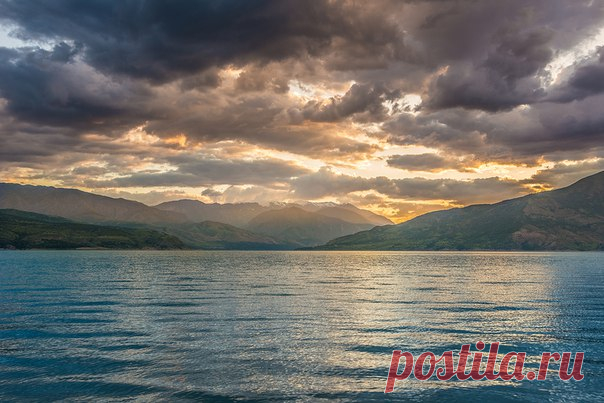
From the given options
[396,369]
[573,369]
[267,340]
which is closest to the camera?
[396,369]

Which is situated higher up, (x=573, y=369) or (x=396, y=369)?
(x=573, y=369)

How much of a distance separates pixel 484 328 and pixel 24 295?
274 feet

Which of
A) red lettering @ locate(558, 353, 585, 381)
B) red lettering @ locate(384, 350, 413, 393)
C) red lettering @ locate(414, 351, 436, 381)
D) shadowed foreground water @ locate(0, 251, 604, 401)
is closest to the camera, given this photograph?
shadowed foreground water @ locate(0, 251, 604, 401)

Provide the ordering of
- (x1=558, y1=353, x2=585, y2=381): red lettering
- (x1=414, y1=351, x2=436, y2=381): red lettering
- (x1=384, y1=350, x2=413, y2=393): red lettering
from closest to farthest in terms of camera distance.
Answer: (x1=384, y1=350, x2=413, y2=393): red lettering < (x1=414, y1=351, x2=436, y2=381): red lettering < (x1=558, y1=353, x2=585, y2=381): red lettering

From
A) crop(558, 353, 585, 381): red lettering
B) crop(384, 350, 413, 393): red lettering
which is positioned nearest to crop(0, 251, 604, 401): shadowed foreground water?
crop(384, 350, 413, 393): red lettering

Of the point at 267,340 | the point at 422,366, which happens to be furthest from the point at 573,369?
the point at 267,340

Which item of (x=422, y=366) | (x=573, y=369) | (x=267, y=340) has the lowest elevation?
(x=267, y=340)

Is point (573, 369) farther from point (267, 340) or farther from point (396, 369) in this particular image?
point (267, 340)

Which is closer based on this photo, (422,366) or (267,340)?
(422,366)

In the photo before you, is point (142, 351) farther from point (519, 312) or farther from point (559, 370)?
point (519, 312)

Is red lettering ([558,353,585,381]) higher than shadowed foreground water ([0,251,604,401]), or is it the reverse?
red lettering ([558,353,585,381])

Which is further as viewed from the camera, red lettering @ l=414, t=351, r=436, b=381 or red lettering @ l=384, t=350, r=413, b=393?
red lettering @ l=414, t=351, r=436, b=381

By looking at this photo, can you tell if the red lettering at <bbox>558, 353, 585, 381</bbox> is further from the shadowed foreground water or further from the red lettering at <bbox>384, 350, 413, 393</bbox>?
the red lettering at <bbox>384, 350, 413, 393</bbox>

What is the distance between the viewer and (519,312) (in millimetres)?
69750
